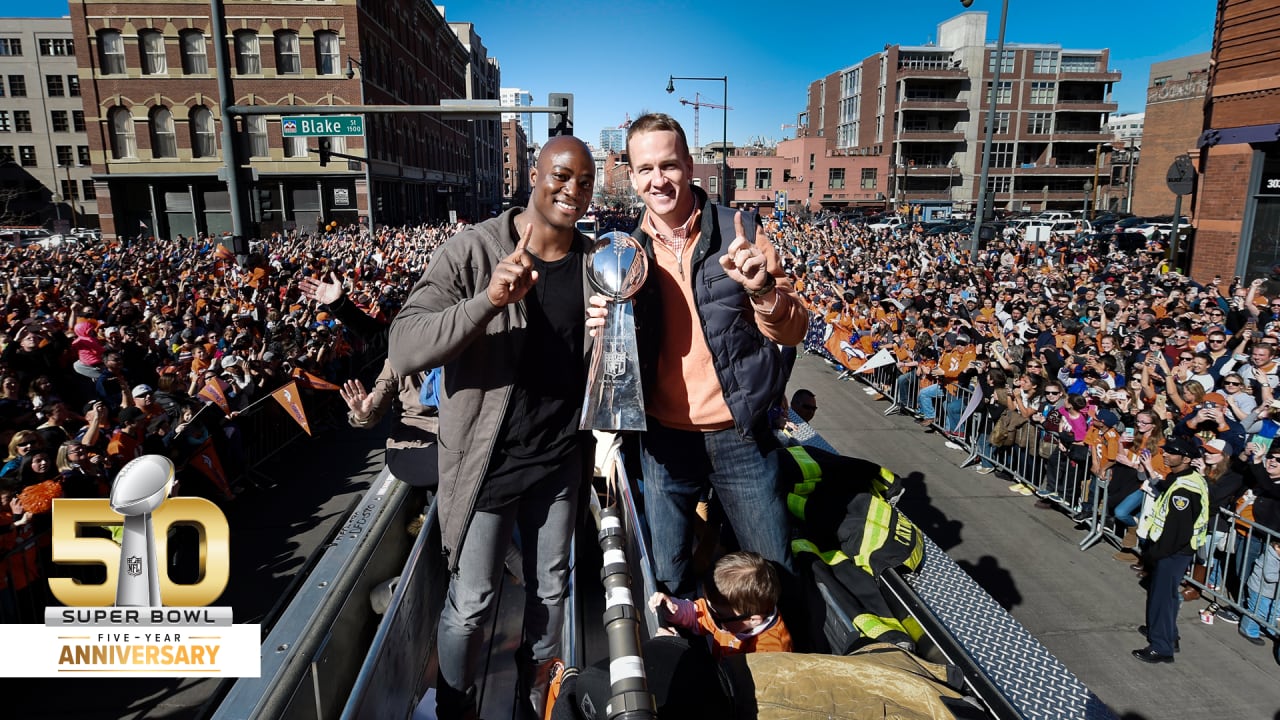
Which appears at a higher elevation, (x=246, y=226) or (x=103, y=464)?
(x=246, y=226)

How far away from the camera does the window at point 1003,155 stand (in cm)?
7350

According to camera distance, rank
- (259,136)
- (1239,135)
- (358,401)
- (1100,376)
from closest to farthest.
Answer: (358,401), (1100,376), (1239,135), (259,136)

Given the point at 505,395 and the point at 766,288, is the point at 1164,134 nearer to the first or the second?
the point at 766,288

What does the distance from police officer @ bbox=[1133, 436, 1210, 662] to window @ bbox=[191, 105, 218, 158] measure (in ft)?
133

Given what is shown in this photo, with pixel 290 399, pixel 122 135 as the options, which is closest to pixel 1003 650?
pixel 290 399

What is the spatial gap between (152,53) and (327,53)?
8.07m

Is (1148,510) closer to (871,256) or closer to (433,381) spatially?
(433,381)

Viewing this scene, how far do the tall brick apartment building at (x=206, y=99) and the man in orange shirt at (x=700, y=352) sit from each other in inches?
1354

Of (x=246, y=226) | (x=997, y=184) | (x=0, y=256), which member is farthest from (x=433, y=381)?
(x=997, y=184)

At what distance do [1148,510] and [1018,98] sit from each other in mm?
80989

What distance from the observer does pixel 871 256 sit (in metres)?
28.2

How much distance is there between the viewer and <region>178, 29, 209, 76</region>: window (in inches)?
1328

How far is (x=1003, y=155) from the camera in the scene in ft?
242

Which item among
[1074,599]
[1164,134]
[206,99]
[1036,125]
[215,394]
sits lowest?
[1074,599]
